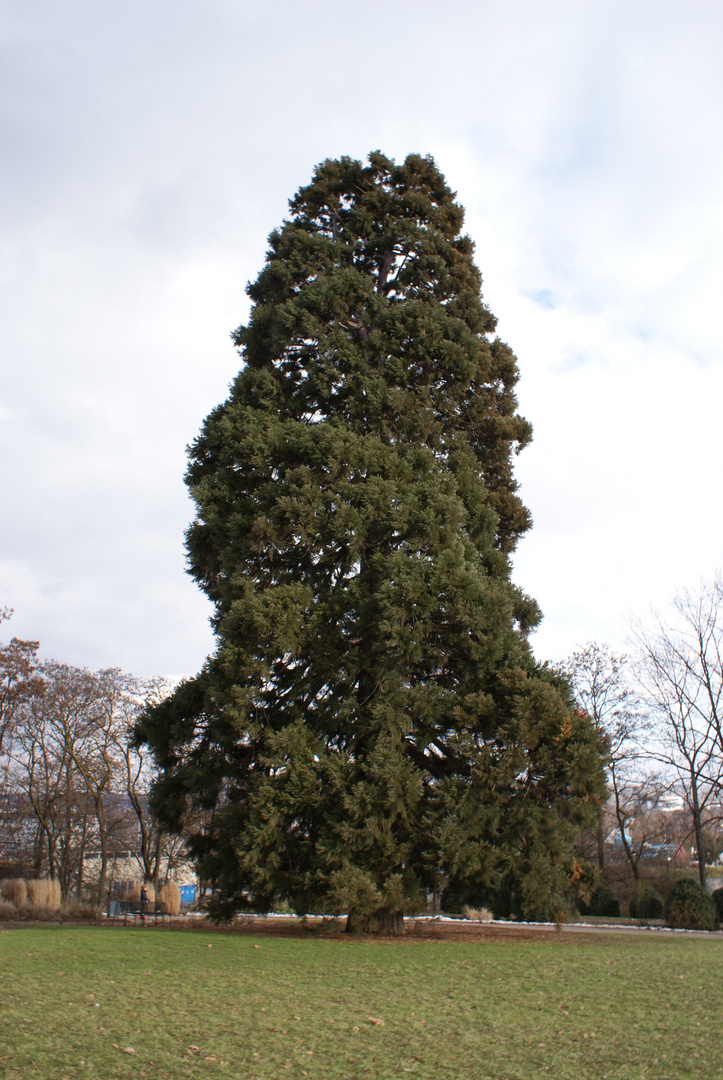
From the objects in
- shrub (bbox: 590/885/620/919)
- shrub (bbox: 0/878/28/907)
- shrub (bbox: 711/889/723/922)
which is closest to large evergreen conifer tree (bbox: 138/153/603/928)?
shrub (bbox: 0/878/28/907)

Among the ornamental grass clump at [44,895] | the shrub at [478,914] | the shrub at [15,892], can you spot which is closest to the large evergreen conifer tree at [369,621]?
the ornamental grass clump at [44,895]

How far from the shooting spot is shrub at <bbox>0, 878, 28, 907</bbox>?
18484 millimetres

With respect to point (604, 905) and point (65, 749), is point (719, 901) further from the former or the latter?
point (65, 749)

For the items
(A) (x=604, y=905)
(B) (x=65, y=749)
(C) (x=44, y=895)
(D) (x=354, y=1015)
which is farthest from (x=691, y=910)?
(B) (x=65, y=749)

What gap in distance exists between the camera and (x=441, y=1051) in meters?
4.38

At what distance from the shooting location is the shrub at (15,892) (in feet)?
60.6

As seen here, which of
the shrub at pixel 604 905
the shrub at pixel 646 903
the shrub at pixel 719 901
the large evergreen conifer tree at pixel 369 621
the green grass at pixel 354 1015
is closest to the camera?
the green grass at pixel 354 1015

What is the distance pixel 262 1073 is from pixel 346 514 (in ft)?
28.9

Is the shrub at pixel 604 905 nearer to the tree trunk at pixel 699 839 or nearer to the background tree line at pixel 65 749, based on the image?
the tree trunk at pixel 699 839

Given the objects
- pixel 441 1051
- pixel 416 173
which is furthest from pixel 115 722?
pixel 441 1051

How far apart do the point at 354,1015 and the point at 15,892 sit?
16.8 meters

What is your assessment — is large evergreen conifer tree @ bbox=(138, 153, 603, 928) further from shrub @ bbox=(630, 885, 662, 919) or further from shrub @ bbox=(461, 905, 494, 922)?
shrub @ bbox=(630, 885, 662, 919)

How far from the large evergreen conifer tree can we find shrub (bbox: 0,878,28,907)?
8749 millimetres

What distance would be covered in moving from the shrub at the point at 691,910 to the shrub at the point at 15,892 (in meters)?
15.4
